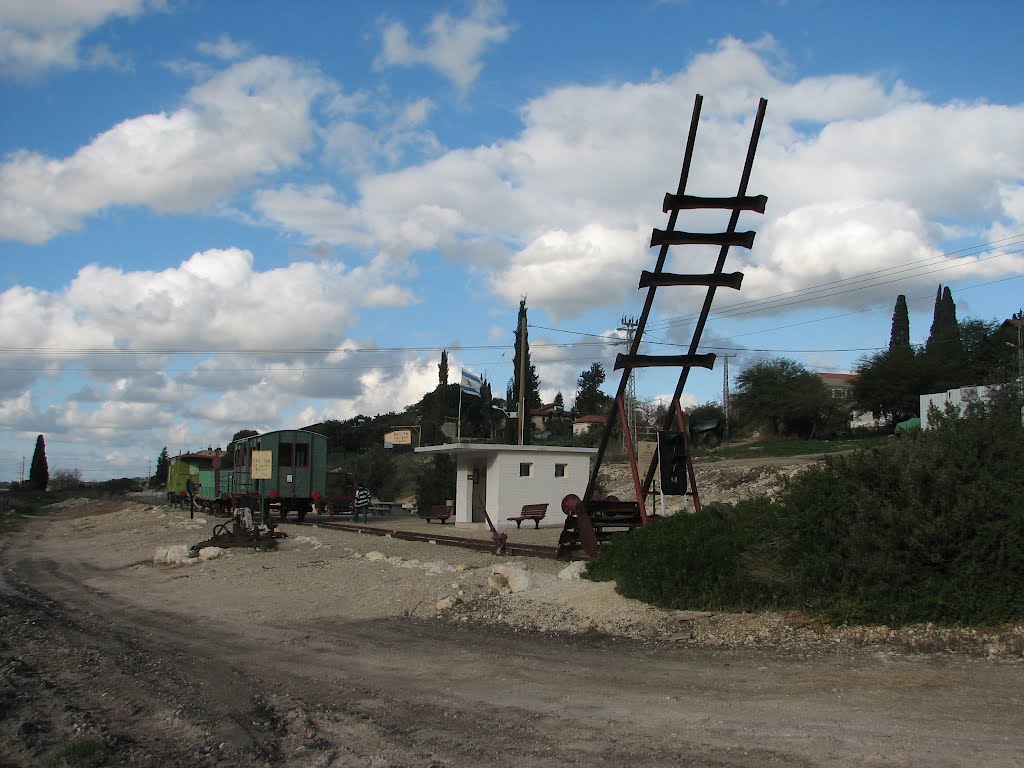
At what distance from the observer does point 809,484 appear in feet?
31.8

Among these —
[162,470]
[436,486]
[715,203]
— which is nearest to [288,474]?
[436,486]

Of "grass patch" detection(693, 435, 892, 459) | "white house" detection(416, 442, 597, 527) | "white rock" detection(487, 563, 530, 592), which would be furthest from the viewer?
"grass patch" detection(693, 435, 892, 459)

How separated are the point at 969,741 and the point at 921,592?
321cm

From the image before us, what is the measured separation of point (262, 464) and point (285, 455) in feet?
7.47

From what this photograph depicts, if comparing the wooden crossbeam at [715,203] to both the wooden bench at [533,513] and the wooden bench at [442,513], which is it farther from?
the wooden bench at [442,513]

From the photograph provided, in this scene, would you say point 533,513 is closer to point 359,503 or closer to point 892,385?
point 359,503

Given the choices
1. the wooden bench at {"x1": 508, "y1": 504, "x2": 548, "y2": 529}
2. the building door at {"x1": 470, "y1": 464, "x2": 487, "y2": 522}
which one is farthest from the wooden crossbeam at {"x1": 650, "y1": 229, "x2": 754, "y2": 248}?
the building door at {"x1": 470, "y1": 464, "x2": 487, "y2": 522}

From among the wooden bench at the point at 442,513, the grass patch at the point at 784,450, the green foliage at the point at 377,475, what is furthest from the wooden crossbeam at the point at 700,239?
the green foliage at the point at 377,475

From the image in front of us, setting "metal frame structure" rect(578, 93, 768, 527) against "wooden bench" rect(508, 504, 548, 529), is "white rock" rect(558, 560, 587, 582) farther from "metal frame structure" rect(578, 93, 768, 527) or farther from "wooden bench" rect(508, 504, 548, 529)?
"wooden bench" rect(508, 504, 548, 529)

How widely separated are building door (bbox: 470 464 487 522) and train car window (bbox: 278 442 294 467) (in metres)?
8.05

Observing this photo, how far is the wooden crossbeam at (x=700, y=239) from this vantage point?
12.8m

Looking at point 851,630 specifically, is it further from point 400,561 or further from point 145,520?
point 145,520

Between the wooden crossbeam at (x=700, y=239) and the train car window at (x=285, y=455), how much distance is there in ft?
71.9

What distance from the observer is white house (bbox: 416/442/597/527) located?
81.2 ft
